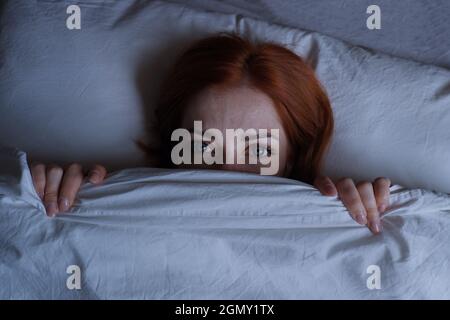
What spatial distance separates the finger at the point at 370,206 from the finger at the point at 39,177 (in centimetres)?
47

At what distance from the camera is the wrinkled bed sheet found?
2.58 feet

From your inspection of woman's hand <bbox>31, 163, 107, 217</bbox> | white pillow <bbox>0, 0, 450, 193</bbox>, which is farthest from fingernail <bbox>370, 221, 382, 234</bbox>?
woman's hand <bbox>31, 163, 107, 217</bbox>

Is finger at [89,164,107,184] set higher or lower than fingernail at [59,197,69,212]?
higher

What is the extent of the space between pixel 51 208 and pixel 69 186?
0.05 m

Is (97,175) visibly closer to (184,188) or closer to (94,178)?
(94,178)

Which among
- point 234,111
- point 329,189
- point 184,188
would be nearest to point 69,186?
point 184,188

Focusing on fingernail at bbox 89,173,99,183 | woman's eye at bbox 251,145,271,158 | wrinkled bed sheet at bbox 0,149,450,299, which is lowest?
wrinkled bed sheet at bbox 0,149,450,299

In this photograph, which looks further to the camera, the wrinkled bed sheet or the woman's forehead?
the woman's forehead

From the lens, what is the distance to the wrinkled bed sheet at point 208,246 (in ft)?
2.58

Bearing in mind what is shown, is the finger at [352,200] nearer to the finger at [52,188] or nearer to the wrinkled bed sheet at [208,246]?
the wrinkled bed sheet at [208,246]

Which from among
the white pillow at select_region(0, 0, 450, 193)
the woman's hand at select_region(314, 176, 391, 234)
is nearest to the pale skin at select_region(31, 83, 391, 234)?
the woman's hand at select_region(314, 176, 391, 234)

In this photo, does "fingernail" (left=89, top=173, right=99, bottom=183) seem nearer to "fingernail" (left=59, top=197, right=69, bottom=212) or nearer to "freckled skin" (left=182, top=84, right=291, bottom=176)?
"fingernail" (left=59, top=197, right=69, bottom=212)

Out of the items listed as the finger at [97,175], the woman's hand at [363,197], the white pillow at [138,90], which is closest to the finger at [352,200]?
the woman's hand at [363,197]

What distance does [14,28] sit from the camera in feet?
3.55
